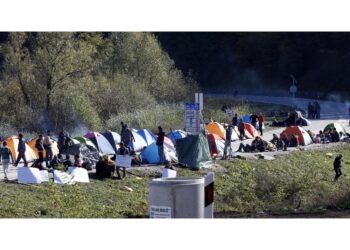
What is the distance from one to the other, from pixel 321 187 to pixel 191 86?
30.3 meters

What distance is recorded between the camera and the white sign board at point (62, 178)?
2530cm

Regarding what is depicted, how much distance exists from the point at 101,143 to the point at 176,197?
2132cm

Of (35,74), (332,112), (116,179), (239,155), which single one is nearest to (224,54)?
(332,112)

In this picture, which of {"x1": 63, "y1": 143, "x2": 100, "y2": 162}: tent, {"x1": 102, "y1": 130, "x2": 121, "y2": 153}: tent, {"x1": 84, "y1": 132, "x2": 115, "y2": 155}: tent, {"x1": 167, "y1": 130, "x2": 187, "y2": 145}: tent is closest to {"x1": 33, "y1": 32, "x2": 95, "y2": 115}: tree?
{"x1": 167, "y1": 130, "x2": 187, "y2": 145}: tent

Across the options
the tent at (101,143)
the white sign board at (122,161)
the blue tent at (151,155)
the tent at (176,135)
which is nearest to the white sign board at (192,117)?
the blue tent at (151,155)

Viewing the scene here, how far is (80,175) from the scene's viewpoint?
26312mm

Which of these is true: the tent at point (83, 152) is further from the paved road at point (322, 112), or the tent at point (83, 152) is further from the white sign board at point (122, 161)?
the paved road at point (322, 112)

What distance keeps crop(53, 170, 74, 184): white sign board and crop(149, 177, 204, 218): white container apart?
13.1 meters

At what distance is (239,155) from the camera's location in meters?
34.2

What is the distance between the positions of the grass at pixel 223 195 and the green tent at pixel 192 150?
1.72ft

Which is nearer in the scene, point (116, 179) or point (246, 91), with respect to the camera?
point (116, 179)

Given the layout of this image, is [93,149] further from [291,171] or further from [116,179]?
[291,171]

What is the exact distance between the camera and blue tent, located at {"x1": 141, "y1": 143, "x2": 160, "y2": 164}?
3112 cm

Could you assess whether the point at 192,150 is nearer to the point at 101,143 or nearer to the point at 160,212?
the point at 101,143
